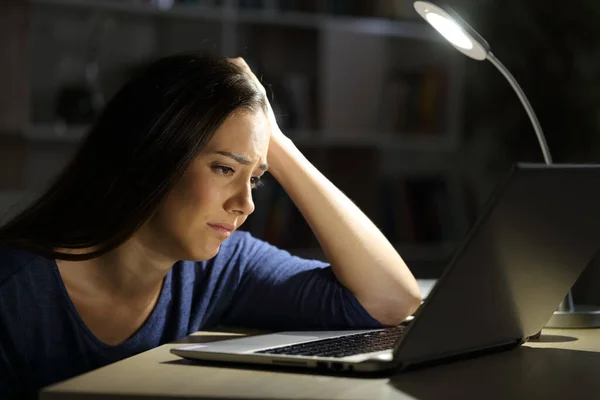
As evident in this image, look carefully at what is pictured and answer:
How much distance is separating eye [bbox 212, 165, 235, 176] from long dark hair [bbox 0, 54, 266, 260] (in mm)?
39

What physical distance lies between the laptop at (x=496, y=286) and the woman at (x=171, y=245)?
0.27m

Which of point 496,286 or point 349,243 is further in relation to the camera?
point 349,243

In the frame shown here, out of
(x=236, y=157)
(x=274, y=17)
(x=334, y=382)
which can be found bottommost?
(x=334, y=382)

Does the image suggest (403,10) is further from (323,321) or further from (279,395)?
(279,395)

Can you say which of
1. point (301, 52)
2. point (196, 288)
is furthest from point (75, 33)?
point (196, 288)

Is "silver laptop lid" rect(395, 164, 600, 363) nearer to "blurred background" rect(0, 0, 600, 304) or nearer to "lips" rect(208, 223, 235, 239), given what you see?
"lips" rect(208, 223, 235, 239)

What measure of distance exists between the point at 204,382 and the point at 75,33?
323cm

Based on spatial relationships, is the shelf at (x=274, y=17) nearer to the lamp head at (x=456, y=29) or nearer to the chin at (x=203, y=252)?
the lamp head at (x=456, y=29)

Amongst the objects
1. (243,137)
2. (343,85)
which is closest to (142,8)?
(343,85)

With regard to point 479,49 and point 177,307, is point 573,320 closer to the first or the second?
point 479,49

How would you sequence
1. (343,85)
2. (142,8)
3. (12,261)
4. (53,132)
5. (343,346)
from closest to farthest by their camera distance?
(343,346), (12,261), (53,132), (142,8), (343,85)

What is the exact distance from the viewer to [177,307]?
1.67m

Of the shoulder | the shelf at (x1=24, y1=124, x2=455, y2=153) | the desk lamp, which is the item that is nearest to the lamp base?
the desk lamp

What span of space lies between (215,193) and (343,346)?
0.36m
